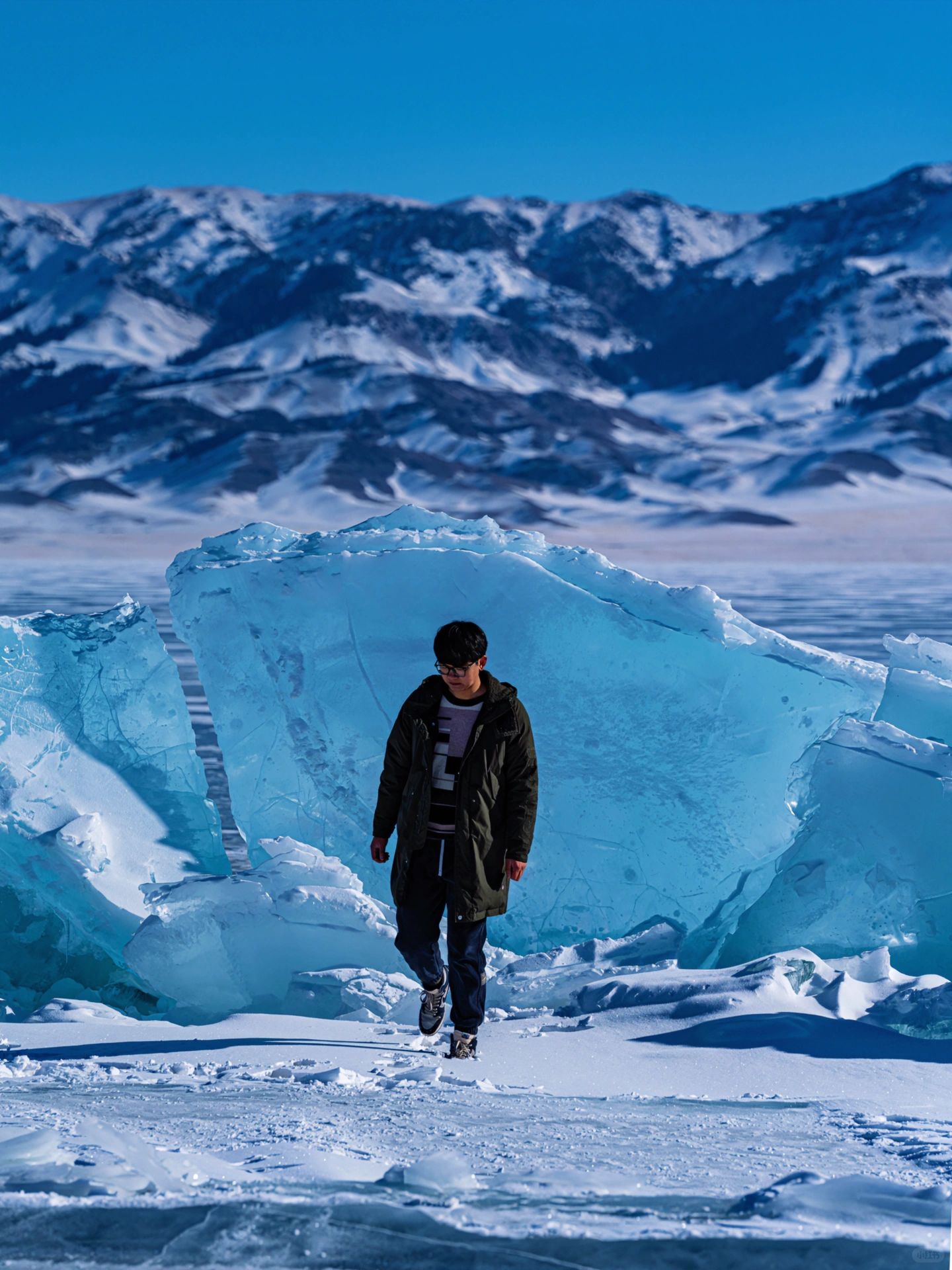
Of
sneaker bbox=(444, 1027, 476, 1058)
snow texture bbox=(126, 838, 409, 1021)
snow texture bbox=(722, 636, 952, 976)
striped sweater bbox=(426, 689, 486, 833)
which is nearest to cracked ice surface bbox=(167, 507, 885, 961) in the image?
snow texture bbox=(722, 636, 952, 976)

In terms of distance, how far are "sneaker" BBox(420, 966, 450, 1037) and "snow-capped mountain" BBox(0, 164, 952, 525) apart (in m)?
48.6

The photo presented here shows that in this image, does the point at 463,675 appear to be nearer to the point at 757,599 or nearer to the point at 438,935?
the point at 438,935

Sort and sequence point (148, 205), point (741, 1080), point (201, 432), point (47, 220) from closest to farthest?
point (741, 1080) < point (201, 432) < point (47, 220) < point (148, 205)

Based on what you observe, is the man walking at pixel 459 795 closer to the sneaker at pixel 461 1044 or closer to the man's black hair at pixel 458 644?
the man's black hair at pixel 458 644

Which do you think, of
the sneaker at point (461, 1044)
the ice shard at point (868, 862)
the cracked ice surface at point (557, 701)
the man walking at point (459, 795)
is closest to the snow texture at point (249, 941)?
the cracked ice surface at point (557, 701)

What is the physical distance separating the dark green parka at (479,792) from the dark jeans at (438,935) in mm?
36

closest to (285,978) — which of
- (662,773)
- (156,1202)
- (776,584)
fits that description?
(662,773)

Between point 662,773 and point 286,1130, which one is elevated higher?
point 662,773

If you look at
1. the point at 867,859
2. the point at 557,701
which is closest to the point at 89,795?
the point at 557,701

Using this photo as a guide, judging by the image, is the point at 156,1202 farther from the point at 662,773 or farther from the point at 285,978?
the point at 662,773

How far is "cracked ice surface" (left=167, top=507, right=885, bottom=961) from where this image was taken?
519 cm

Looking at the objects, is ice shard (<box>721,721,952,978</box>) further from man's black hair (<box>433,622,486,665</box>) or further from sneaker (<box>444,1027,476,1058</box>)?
man's black hair (<box>433,622,486,665</box>)

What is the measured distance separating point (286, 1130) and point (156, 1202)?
476 millimetres

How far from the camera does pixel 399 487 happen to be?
5975 centimetres
